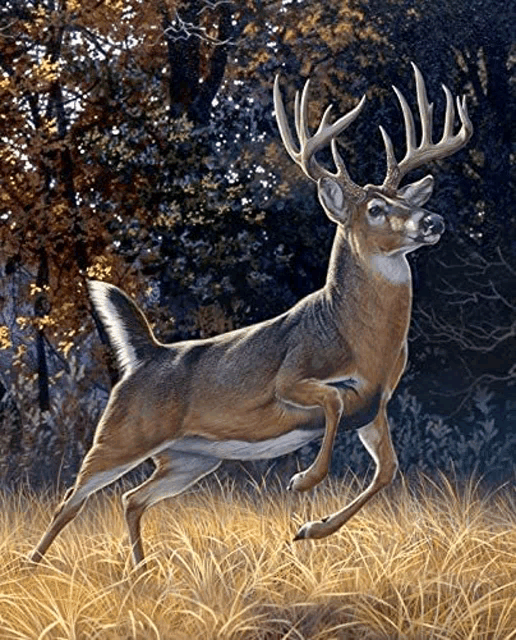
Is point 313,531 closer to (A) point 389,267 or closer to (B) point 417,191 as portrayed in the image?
(A) point 389,267

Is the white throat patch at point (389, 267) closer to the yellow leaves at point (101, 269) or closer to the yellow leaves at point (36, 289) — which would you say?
the yellow leaves at point (101, 269)

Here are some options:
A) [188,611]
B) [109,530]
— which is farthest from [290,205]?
[188,611]

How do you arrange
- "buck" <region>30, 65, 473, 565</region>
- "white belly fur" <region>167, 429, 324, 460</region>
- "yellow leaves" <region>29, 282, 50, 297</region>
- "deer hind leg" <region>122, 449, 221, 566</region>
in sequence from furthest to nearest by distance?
"yellow leaves" <region>29, 282, 50, 297</region> → "deer hind leg" <region>122, 449, 221, 566</region> → "white belly fur" <region>167, 429, 324, 460</region> → "buck" <region>30, 65, 473, 565</region>

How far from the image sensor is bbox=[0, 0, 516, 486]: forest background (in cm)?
Answer: 960

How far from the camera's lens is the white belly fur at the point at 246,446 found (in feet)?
19.5

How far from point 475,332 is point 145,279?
2374 mm

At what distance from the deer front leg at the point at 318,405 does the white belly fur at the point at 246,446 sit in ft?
0.49

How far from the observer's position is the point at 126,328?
6289 mm

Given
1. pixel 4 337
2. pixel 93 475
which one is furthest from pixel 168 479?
pixel 4 337

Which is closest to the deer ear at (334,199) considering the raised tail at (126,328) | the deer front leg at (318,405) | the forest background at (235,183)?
the deer front leg at (318,405)

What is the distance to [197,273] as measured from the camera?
9.64 metres

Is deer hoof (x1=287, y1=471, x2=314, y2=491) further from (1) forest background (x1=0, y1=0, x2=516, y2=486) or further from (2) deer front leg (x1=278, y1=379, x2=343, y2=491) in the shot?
(1) forest background (x1=0, y1=0, x2=516, y2=486)

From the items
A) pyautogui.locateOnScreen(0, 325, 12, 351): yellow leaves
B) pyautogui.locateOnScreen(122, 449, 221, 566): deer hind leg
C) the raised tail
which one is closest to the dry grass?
pyautogui.locateOnScreen(122, 449, 221, 566): deer hind leg

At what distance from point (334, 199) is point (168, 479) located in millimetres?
1454
